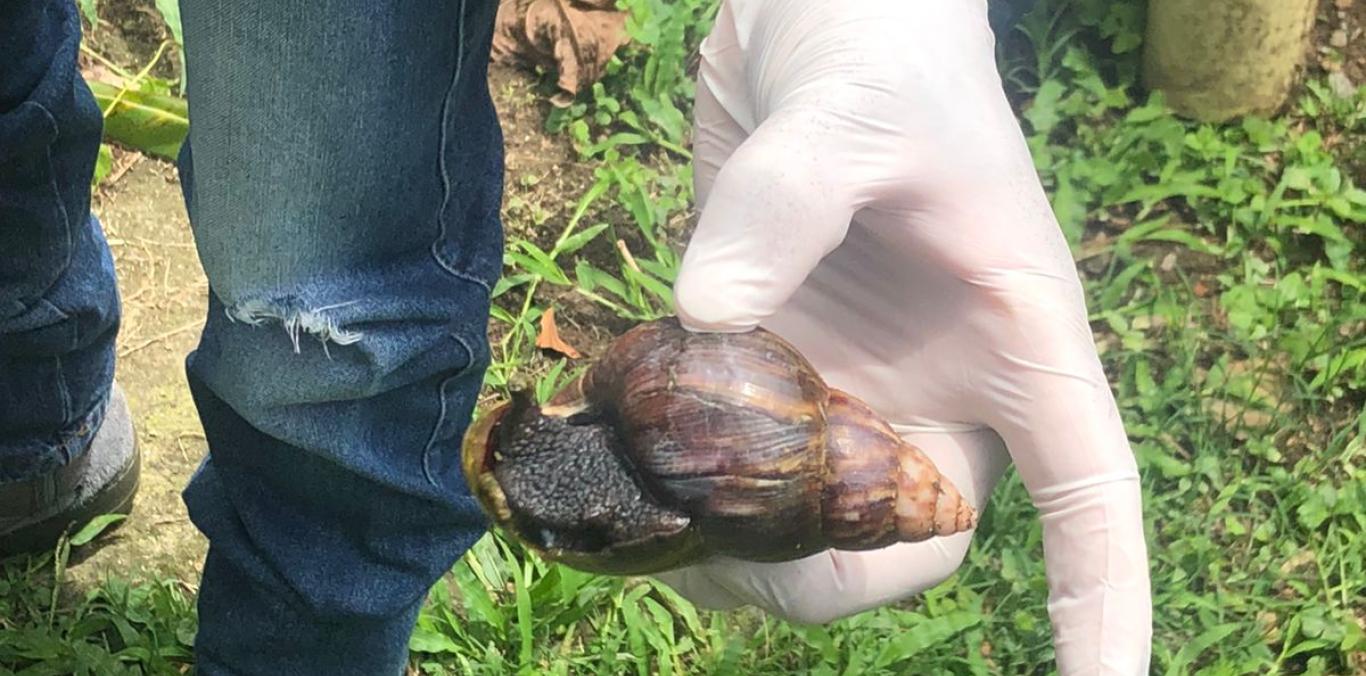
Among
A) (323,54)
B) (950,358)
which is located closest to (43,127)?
(323,54)

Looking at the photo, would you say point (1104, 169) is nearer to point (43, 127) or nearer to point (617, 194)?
point (617, 194)

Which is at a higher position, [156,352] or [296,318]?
[296,318]

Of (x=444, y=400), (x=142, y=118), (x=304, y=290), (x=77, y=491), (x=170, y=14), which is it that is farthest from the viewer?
(x=170, y=14)

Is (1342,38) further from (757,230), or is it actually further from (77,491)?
(77,491)

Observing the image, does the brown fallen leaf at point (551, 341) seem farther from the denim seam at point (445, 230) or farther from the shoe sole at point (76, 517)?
the denim seam at point (445, 230)

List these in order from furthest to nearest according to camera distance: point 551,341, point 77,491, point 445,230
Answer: point 551,341
point 77,491
point 445,230

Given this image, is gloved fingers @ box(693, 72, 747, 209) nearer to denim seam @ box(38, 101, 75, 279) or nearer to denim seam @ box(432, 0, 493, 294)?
denim seam @ box(432, 0, 493, 294)

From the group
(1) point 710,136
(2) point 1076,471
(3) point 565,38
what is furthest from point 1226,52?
(2) point 1076,471
